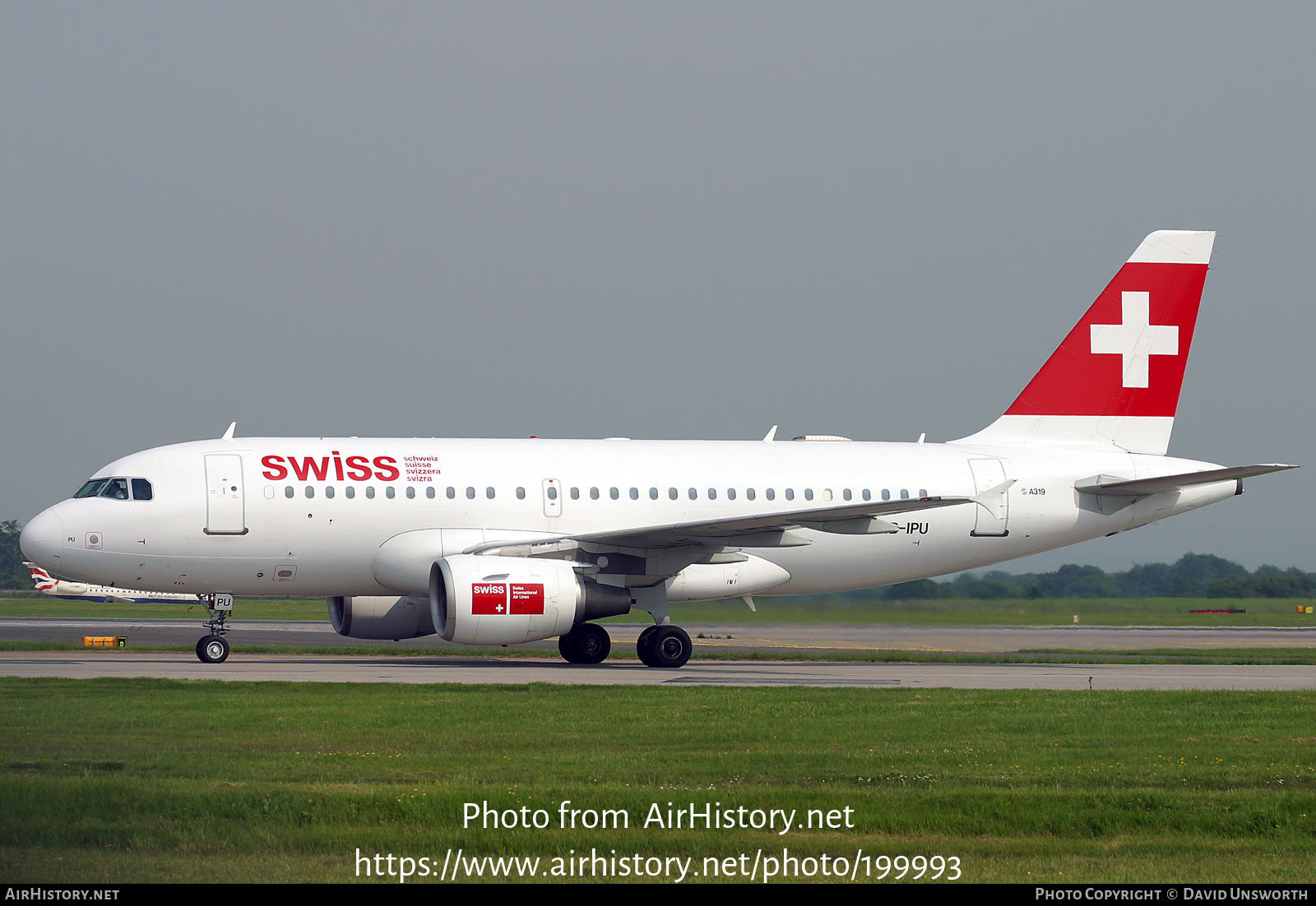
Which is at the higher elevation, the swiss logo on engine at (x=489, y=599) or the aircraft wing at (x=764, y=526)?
the aircraft wing at (x=764, y=526)

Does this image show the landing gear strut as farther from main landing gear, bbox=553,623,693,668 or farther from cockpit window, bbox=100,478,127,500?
cockpit window, bbox=100,478,127,500

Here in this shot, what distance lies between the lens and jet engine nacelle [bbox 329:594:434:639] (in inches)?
1011

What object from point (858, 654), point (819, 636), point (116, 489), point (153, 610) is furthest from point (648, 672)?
point (153, 610)

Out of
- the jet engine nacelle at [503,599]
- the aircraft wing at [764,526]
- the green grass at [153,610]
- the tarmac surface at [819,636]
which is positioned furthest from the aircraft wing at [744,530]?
the green grass at [153,610]

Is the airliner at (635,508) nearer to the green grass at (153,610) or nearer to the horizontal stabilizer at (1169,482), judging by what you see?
A: the horizontal stabilizer at (1169,482)

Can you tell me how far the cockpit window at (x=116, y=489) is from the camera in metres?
23.2

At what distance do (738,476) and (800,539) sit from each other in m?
2.66

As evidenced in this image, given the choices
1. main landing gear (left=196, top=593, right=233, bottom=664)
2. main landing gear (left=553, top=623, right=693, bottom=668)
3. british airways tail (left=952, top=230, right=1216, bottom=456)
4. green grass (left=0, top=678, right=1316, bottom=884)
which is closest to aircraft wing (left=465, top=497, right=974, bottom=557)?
main landing gear (left=553, top=623, right=693, bottom=668)

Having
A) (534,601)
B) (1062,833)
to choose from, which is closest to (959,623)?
(534,601)

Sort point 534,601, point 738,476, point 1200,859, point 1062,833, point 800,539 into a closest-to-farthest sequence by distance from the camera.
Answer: point 1200,859
point 1062,833
point 534,601
point 800,539
point 738,476

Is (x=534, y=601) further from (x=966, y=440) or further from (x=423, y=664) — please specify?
(x=966, y=440)

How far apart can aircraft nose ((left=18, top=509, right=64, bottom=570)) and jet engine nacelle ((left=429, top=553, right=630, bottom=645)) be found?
6.24m

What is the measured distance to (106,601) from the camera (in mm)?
71500

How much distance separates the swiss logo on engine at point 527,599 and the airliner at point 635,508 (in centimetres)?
4
